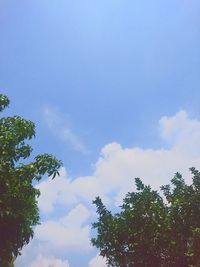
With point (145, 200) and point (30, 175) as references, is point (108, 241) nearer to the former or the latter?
point (145, 200)

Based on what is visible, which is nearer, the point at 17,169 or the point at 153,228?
the point at 17,169

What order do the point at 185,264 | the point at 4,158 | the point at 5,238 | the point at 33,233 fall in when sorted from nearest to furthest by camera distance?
the point at 4,158 → the point at 5,238 → the point at 33,233 → the point at 185,264

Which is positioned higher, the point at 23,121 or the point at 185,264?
the point at 23,121

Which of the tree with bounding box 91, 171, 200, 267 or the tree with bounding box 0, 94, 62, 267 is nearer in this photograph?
the tree with bounding box 0, 94, 62, 267

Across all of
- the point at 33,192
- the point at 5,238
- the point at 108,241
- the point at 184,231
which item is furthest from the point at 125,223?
the point at 33,192

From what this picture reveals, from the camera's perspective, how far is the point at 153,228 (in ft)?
130

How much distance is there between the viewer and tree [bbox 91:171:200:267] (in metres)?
38.5

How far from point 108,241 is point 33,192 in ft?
87.3

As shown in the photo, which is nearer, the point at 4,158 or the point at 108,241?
the point at 4,158

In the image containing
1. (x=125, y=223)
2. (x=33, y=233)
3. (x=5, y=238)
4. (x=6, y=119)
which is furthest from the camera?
(x=125, y=223)

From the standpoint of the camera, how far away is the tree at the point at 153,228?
38.5m

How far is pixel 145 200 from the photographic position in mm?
41469

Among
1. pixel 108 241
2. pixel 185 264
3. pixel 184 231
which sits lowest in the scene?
pixel 185 264

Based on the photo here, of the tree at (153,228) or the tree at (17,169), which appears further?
the tree at (153,228)
